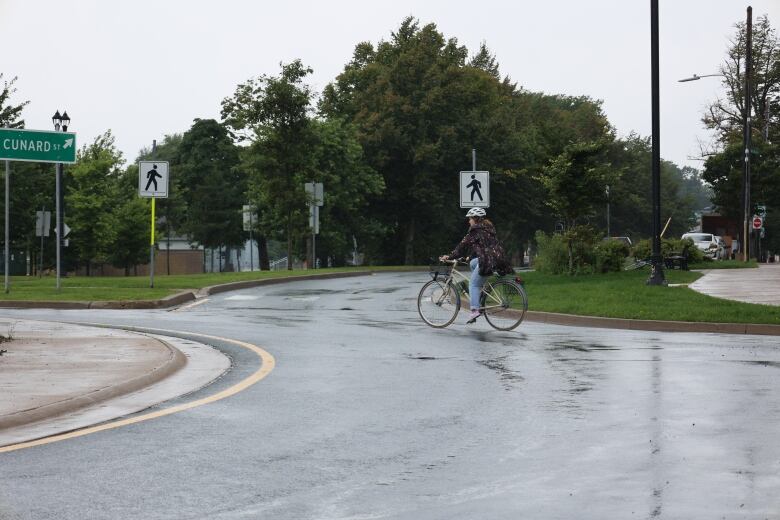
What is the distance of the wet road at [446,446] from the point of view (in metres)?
5.91

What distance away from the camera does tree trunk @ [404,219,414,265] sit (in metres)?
71.5

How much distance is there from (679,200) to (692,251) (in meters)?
82.2

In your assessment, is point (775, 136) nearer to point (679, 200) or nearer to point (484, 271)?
point (679, 200)

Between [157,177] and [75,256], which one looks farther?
[75,256]

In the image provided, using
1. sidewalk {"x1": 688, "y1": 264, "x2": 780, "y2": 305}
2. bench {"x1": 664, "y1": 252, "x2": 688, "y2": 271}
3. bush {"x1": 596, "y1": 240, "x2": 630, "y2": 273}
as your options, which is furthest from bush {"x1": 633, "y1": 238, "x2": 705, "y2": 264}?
sidewalk {"x1": 688, "y1": 264, "x2": 780, "y2": 305}

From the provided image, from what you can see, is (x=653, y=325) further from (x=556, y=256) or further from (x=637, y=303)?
(x=556, y=256)

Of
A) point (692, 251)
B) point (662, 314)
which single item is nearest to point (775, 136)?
point (692, 251)

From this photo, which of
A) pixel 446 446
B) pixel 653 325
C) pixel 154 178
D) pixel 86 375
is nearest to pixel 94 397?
pixel 86 375

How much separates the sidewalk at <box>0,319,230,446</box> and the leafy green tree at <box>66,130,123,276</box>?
2004 inches

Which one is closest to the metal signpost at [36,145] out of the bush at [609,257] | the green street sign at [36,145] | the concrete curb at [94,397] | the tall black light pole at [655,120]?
the green street sign at [36,145]

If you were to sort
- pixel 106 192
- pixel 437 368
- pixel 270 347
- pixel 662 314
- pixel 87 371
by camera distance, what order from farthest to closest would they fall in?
pixel 106 192
pixel 662 314
pixel 270 347
pixel 437 368
pixel 87 371

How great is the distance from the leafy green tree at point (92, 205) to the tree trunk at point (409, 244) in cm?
1817

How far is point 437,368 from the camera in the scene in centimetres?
1227

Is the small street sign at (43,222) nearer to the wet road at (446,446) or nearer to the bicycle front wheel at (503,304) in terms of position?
the bicycle front wheel at (503,304)
